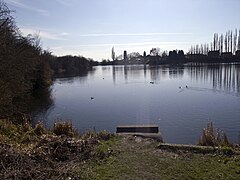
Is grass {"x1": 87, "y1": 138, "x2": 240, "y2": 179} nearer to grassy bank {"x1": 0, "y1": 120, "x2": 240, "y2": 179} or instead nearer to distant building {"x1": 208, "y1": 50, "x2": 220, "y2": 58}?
grassy bank {"x1": 0, "y1": 120, "x2": 240, "y2": 179}

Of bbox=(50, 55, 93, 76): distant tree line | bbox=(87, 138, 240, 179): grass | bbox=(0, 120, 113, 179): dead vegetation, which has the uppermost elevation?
bbox=(50, 55, 93, 76): distant tree line

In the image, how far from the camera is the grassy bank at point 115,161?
18.4 ft

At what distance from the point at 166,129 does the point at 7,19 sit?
11.5 meters

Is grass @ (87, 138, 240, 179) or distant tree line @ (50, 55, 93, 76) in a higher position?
distant tree line @ (50, 55, 93, 76)

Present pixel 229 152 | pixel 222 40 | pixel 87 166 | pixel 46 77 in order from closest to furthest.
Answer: pixel 87 166
pixel 229 152
pixel 46 77
pixel 222 40

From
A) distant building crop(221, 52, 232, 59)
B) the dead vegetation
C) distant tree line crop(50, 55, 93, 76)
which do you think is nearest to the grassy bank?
the dead vegetation

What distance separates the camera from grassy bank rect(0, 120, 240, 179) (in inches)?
221

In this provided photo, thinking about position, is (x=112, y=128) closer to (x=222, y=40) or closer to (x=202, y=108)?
(x=202, y=108)

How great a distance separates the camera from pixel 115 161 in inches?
258

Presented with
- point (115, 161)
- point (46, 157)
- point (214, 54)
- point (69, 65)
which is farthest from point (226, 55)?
point (46, 157)

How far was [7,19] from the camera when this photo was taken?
15398 millimetres

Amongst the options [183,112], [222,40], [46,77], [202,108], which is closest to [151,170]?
[183,112]

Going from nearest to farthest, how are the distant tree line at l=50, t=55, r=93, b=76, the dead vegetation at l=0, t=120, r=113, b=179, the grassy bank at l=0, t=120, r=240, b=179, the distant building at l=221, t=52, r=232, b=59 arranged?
the dead vegetation at l=0, t=120, r=113, b=179 → the grassy bank at l=0, t=120, r=240, b=179 → the distant tree line at l=50, t=55, r=93, b=76 → the distant building at l=221, t=52, r=232, b=59

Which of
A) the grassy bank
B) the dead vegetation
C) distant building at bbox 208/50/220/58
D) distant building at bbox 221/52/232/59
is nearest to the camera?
the dead vegetation
